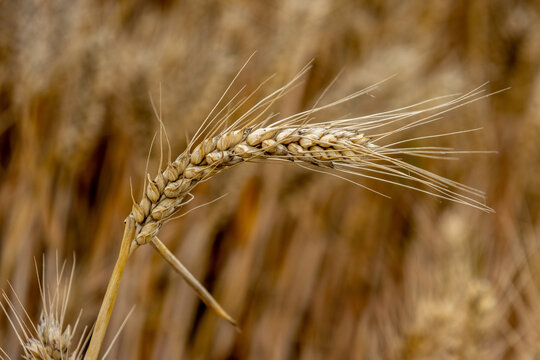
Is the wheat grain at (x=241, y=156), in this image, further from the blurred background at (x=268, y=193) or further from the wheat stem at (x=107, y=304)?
the blurred background at (x=268, y=193)

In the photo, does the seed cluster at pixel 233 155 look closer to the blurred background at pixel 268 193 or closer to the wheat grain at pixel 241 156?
the wheat grain at pixel 241 156

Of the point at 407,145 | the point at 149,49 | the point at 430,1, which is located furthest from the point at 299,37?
the point at 430,1

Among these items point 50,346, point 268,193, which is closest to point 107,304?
point 50,346

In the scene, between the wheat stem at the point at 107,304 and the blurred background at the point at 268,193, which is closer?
the wheat stem at the point at 107,304

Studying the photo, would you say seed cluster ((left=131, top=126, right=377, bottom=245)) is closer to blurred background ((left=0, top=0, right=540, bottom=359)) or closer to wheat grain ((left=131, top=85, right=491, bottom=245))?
wheat grain ((left=131, top=85, right=491, bottom=245))

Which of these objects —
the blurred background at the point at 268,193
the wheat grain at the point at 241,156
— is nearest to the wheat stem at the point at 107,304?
the wheat grain at the point at 241,156

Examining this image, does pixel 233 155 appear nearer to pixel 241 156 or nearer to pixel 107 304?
pixel 241 156

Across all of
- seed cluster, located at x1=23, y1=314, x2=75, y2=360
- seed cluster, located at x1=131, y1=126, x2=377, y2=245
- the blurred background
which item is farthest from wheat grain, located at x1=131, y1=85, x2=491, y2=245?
the blurred background
